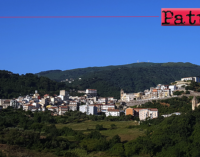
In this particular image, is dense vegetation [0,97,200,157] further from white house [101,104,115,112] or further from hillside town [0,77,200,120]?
white house [101,104,115,112]

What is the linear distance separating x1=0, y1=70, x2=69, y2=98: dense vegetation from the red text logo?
93.8 meters

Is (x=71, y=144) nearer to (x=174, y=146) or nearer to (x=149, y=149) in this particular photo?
(x=149, y=149)

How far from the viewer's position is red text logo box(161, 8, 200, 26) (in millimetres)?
8562

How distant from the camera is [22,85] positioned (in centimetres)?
11200

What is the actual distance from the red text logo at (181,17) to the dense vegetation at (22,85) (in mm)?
93817

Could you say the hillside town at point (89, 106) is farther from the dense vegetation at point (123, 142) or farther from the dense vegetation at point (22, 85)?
the dense vegetation at point (123, 142)

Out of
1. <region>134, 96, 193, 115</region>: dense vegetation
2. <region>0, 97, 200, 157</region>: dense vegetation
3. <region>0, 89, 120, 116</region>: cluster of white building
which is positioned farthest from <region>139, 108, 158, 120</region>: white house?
<region>0, 97, 200, 157</region>: dense vegetation

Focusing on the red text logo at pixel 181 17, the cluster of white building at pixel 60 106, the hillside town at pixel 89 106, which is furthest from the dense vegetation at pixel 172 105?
the red text logo at pixel 181 17

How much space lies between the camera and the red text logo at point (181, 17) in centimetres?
856

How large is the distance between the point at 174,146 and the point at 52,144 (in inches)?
545

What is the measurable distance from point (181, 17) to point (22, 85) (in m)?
107

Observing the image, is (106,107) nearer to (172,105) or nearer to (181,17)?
(172,105)

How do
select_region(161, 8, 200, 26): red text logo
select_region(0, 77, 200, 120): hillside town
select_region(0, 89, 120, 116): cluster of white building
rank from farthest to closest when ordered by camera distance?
select_region(0, 89, 120, 116): cluster of white building
select_region(0, 77, 200, 120): hillside town
select_region(161, 8, 200, 26): red text logo

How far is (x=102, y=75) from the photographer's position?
18775 centimetres
